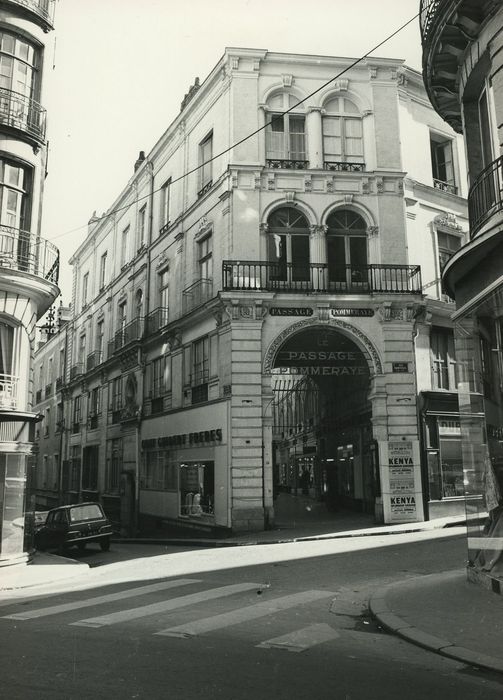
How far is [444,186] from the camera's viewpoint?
24.5 m

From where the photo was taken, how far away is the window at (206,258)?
79.6 ft

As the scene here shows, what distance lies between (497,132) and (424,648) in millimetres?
7545

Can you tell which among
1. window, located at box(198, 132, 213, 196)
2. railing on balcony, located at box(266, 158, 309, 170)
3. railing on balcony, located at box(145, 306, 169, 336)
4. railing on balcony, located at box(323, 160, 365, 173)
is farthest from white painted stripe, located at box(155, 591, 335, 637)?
railing on balcony, located at box(145, 306, 169, 336)

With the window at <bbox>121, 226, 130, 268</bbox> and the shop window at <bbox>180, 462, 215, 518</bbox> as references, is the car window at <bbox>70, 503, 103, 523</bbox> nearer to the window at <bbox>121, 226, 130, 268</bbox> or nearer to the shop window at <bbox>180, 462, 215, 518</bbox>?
the shop window at <bbox>180, 462, 215, 518</bbox>

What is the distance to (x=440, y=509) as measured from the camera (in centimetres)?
2098

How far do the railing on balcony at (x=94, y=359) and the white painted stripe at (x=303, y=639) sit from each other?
1188 inches

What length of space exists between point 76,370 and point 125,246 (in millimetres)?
10046

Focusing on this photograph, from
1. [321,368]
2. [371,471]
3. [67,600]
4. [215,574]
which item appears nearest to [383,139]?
[321,368]

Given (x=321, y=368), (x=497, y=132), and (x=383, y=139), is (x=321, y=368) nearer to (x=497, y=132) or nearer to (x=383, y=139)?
(x=383, y=139)

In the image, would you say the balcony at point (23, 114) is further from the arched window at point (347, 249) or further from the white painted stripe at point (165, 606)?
the white painted stripe at point (165, 606)

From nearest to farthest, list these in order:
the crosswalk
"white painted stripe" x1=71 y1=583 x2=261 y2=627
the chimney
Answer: the crosswalk < "white painted stripe" x1=71 y1=583 x2=261 y2=627 < the chimney

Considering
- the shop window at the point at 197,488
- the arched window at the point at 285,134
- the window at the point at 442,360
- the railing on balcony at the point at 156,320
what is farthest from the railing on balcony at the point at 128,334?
the window at the point at 442,360

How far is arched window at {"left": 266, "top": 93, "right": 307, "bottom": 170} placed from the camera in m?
23.0

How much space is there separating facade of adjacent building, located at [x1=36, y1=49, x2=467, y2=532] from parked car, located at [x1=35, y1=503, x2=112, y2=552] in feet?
12.2
